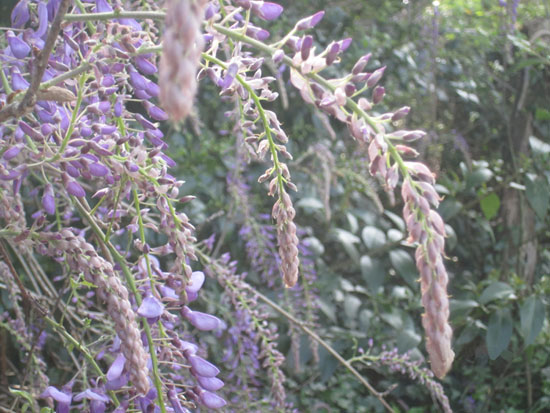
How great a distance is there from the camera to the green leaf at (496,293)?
2090mm

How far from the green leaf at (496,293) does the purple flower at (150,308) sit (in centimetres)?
165

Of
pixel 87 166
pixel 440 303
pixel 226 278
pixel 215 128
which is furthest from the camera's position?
→ pixel 215 128

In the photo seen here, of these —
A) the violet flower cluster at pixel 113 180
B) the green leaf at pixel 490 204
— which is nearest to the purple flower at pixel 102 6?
the violet flower cluster at pixel 113 180

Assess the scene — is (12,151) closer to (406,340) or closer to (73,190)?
(73,190)

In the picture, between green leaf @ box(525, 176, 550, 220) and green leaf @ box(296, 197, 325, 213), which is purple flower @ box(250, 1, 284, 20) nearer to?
green leaf @ box(296, 197, 325, 213)

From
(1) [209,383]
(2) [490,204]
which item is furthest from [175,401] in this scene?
(2) [490,204]

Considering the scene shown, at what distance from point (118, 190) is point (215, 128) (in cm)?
186

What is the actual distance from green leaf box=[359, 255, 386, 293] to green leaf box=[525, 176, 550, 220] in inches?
A: 23.4

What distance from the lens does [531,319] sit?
1.99m

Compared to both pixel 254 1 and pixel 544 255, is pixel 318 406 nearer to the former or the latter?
pixel 544 255


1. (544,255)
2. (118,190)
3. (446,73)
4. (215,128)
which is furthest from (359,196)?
(118,190)

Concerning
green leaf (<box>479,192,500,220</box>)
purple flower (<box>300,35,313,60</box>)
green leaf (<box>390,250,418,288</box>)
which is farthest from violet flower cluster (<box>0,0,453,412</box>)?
green leaf (<box>479,192,500,220</box>)

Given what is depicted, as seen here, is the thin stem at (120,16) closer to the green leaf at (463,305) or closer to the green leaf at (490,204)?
the green leaf at (463,305)

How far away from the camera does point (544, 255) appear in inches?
107
